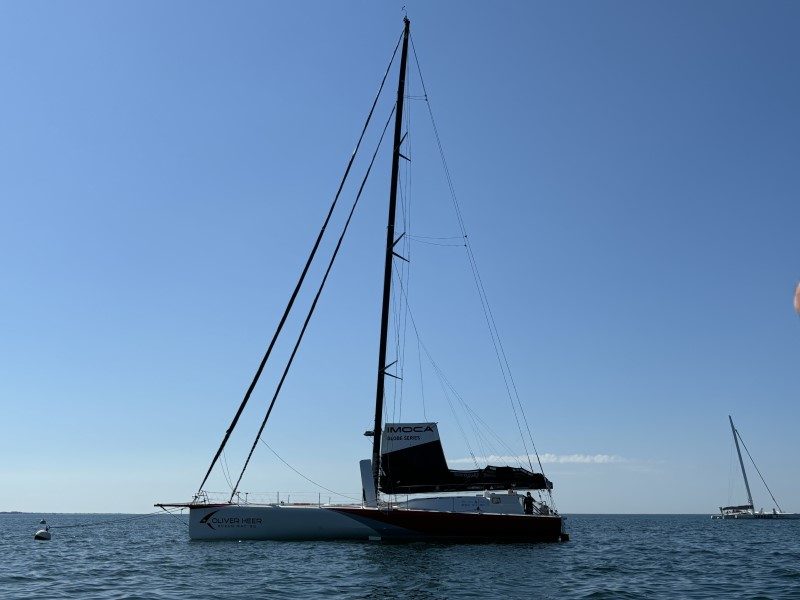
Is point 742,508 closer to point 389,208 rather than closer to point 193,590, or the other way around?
point 389,208

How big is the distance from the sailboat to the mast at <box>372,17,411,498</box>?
0.04 metres

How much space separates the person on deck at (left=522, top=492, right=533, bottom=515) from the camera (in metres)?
30.4

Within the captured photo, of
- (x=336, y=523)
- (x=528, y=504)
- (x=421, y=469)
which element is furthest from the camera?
(x=528, y=504)

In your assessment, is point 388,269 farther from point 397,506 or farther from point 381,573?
point 381,573

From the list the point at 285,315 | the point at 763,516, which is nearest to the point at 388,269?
the point at 285,315

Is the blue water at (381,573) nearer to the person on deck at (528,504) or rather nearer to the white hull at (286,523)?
the white hull at (286,523)

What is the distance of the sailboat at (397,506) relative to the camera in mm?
27734

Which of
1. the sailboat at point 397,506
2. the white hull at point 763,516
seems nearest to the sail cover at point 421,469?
the sailboat at point 397,506

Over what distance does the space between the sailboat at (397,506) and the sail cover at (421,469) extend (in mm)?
41

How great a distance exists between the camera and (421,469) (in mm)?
29781

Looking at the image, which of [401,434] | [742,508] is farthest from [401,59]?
[742,508]

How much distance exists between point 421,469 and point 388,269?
877cm

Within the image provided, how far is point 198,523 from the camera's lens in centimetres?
2836

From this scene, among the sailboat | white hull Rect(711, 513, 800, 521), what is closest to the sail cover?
the sailboat
